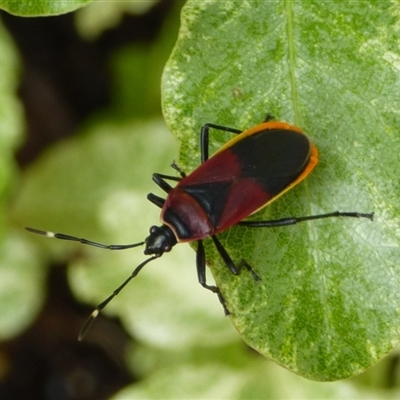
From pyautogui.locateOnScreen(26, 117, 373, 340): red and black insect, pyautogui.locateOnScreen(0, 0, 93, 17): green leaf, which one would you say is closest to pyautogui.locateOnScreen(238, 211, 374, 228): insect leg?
pyautogui.locateOnScreen(26, 117, 373, 340): red and black insect

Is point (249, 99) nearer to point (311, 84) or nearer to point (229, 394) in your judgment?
point (311, 84)

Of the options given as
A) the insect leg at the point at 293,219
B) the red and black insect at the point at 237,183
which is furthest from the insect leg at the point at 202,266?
the insect leg at the point at 293,219

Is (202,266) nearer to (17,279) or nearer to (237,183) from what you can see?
(237,183)

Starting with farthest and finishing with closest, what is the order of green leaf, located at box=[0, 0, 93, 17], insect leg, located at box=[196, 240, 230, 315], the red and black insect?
insect leg, located at box=[196, 240, 230, 315] < the red and black insect < green leaf, located at box=[0, 0, 93, 17]

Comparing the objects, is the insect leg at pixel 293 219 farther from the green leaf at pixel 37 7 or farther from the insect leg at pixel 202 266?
the green leaf at pixel 37 7

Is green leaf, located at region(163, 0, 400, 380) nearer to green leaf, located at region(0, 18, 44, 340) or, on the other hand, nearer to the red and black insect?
the red and black insect

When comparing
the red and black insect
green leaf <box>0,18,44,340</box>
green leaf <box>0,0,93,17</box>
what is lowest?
green leaf <box>0,18,44,340</box>

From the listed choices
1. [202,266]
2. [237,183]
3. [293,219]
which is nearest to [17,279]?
[202,266]
